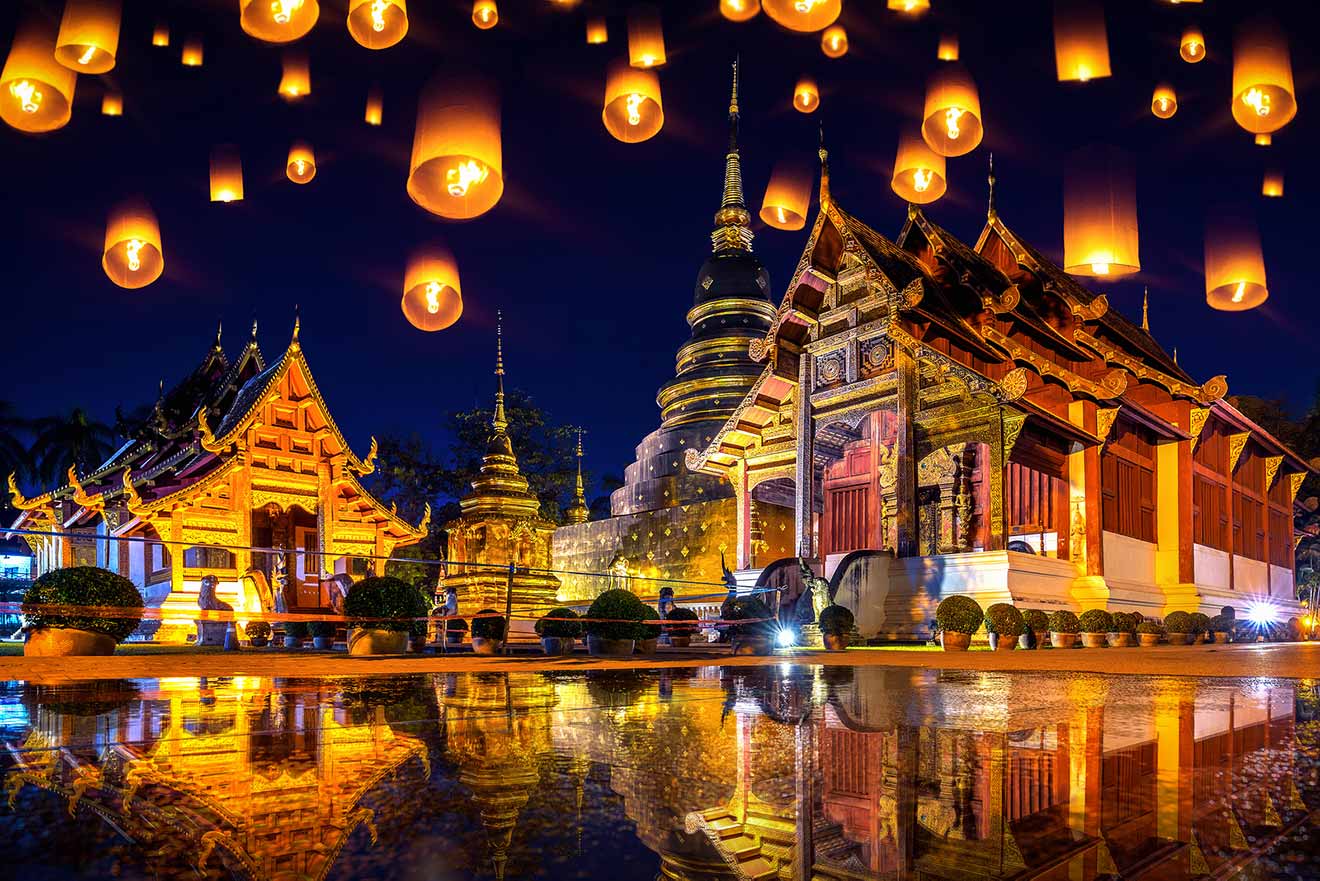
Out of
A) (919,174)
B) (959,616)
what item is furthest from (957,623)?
(919,174)

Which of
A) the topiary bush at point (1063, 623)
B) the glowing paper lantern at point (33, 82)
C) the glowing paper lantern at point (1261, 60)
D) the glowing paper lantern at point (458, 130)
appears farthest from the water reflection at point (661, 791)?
Answer: the topiary bush at point (1063, 623)

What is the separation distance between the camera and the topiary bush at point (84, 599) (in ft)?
34.3

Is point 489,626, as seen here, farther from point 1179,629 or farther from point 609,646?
point 1179,629

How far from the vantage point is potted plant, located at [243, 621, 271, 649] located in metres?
20.3

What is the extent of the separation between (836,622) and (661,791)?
13567 mm

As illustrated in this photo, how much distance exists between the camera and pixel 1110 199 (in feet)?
38.2

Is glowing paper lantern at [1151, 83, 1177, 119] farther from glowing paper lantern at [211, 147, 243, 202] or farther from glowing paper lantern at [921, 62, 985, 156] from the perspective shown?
glowing paper lantern at [211, 147, 243, 202]

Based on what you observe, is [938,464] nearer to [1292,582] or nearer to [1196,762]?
[1196,762]

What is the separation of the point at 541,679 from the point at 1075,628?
12578 mm

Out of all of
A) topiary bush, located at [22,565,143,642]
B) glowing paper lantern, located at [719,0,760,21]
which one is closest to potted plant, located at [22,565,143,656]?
topiary bush, located at [22,565,143,642]

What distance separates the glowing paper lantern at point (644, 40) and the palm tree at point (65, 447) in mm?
46348

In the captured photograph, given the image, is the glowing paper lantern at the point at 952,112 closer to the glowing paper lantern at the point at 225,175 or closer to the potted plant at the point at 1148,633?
the potted plant at the point at 1148,633

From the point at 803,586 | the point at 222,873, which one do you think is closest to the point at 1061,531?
the point at 803,586

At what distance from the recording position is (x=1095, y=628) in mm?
17062
